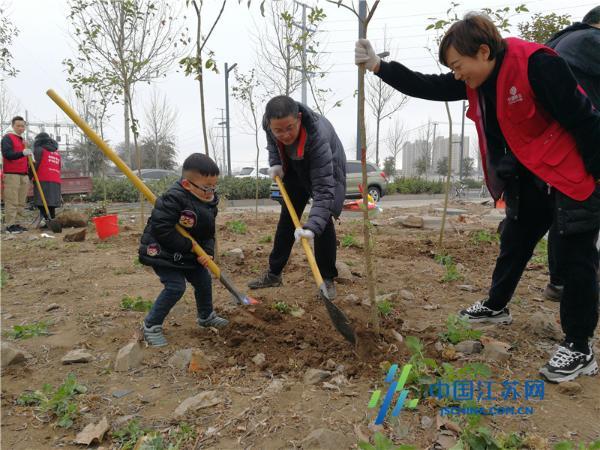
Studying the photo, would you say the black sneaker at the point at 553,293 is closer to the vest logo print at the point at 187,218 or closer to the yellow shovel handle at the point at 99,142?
the yellow shovel handle at the point at 99,142

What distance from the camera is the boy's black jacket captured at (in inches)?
102

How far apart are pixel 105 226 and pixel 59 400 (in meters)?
4.67

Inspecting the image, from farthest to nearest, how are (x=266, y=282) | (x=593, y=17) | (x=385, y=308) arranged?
(x=266, y=282)
(x=385, y=308)
(x=593, y=17)

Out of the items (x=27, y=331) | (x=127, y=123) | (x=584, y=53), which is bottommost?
(x=27, y=331)

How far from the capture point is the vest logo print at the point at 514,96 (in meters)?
2.05

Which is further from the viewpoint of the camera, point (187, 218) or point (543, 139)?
point (187, 218)

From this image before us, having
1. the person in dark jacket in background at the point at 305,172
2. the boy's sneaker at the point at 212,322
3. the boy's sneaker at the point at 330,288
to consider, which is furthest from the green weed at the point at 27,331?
the boy's sneaker at the point at 330,288

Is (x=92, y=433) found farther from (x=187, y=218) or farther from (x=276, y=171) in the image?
(x=276, y=171)

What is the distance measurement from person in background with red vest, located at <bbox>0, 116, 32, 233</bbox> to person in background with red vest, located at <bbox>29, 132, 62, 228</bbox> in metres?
0.21

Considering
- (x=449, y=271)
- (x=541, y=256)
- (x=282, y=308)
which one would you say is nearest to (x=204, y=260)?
(x=282, y=308)

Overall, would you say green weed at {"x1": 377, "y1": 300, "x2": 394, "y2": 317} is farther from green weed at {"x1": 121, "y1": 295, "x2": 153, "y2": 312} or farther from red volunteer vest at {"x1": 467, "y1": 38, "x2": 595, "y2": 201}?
green weed at {"x1": 121, "y1": 295, "x2": 153, "y2": 312}

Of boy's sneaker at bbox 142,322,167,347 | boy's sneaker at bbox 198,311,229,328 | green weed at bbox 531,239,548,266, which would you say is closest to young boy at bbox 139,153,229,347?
boy's sneaker at bbox 142,322,167,347

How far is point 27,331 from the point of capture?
9.34 feet

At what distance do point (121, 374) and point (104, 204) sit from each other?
7.15m
